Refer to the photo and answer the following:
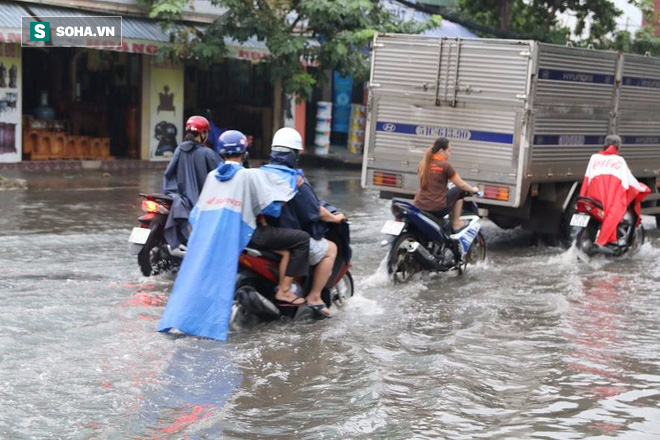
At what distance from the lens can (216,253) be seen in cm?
725

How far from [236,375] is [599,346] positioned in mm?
2905

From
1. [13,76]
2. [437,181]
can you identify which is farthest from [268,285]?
[13,76]

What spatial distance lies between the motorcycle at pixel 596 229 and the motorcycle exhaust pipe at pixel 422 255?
2.54 meters

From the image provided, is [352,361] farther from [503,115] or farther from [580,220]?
[580,220]

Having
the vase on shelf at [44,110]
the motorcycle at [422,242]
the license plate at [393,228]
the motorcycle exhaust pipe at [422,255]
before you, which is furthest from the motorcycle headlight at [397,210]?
the vase on shelf at [44,110]

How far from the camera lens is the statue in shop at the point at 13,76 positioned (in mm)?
19798

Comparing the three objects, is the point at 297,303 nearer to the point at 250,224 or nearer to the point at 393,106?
the point at 250,224

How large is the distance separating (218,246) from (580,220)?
5.98 meters

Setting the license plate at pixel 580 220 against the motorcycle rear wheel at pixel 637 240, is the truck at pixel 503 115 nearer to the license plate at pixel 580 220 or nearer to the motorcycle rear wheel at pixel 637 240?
the license plate at pixel 580 220

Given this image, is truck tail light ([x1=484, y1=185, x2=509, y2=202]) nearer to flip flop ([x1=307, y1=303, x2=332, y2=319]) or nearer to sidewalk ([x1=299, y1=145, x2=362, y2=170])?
flip flop ([x1=307, y1=303, x2=332, y2=319])

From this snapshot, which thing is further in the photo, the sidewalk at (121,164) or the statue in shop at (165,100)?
the statue in shop at (165,100)

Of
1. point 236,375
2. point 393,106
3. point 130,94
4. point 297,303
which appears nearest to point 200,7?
point 130,94

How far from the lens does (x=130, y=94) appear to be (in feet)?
75.4

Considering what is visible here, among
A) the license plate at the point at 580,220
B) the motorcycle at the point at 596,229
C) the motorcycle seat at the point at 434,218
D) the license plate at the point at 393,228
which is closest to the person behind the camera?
the license plate at the point at 393,228
